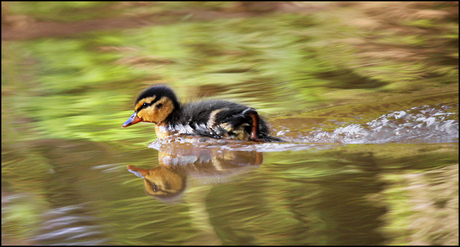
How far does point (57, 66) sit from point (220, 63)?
209 centimetres

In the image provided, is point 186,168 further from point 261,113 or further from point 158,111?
point 261,113

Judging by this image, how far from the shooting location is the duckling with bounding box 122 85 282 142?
388cm

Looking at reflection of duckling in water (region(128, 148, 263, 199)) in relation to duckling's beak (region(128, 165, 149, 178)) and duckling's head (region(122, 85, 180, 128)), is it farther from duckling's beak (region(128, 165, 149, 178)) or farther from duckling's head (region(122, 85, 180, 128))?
duckling's head (region(122, 85, 180, 128))

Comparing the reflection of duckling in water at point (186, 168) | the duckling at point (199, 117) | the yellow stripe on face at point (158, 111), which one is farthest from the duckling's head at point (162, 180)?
the yellow stripe on face at point (158, 111)

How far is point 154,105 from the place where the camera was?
4.22 m

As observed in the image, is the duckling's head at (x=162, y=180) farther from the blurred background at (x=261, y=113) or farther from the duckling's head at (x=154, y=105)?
the duckling's head at (x=154, y=105)

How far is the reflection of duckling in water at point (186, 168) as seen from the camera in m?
3.17

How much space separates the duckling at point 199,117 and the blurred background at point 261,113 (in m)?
0.21

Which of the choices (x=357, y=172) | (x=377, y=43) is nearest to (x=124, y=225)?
(x=357, y=172)

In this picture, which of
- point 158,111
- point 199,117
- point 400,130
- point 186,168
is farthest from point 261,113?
point 186,168

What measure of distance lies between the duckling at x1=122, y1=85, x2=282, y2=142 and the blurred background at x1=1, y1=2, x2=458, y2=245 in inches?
8.2

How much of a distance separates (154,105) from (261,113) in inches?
36.0

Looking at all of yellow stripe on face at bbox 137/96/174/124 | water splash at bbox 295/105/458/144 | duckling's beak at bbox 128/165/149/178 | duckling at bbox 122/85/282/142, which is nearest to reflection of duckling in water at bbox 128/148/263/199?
duckling's beak at bbox 128/165/149/178

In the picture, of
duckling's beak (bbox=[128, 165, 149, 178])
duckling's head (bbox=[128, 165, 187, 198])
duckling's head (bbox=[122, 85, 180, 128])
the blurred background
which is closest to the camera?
the blurred background
